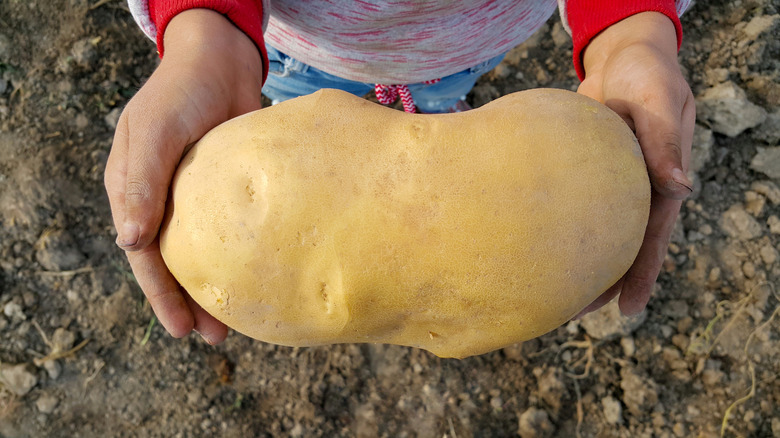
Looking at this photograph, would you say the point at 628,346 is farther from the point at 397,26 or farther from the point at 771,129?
the point at 397,26

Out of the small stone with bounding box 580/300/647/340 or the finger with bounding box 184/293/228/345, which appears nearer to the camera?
the finger with bounding box 184/293/228/345

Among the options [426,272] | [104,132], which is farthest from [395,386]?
→ [104,132]

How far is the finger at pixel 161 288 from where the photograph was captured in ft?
4.03

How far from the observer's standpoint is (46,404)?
6.84ft

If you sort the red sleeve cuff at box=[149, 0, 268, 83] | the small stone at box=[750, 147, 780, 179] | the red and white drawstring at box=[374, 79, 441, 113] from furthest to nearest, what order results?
1. the small stone at box=[750, 147, 780, 179]
2. the red and white drawstring at box=[374, 79, 441, 113]
3. the red sleeve cuff at box=[149, 0, 268, 83]

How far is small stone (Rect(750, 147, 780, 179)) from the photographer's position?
2215 millimetres

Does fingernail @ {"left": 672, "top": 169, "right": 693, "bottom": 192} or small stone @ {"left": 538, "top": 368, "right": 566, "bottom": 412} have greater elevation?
fingernail @ {"left": 672, "top": 169, "right": 693, "bottom": 192}

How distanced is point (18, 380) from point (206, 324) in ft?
4.04

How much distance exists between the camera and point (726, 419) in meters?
1.99

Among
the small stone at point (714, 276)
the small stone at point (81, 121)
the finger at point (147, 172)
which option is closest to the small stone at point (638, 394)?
the small stone at point (714, 276)

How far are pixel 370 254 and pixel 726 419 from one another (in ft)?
5.59

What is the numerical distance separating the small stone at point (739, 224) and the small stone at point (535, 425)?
106cm

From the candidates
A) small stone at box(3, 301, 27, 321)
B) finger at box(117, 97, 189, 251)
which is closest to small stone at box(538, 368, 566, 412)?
finger at box(117, 97, 189, 251)

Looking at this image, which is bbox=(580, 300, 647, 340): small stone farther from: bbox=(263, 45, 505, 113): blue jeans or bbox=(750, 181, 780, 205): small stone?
bbox=(263, 45, 505, 113): blue jeans
